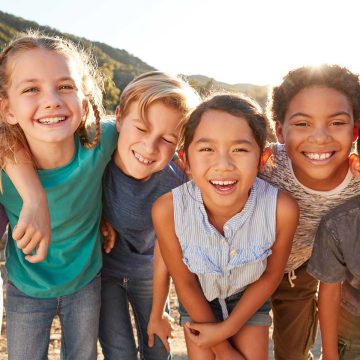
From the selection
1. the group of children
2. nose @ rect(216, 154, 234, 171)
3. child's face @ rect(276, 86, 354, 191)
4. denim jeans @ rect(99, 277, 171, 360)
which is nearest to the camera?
nose @ rect(216, 154, 234, 171)

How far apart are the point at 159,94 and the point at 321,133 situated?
2.51 ft

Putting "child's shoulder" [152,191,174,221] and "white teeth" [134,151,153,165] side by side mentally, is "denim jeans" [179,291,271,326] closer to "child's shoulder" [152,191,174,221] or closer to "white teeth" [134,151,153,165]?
"child's shoulder" [152,191,174,221]

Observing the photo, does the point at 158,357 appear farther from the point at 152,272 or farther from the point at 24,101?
the point at 24,101

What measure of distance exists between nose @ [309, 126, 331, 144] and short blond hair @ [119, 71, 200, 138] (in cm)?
58

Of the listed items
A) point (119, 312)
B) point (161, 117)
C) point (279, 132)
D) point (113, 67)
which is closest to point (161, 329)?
point (119, 312)

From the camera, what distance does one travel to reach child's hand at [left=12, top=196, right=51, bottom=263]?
6.59 ft

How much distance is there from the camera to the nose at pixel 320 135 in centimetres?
232

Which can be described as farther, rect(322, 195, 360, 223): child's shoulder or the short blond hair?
the short blond hair

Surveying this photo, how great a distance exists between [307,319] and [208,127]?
1.46 m

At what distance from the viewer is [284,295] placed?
9.71 feet

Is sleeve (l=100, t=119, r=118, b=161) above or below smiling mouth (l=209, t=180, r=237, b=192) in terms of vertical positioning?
above

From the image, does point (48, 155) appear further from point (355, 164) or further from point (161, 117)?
point (355, 164)

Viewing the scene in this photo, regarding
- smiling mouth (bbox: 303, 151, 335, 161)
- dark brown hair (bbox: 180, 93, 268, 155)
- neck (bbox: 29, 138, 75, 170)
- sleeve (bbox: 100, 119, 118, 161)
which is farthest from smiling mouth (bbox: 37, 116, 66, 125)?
smiling mouth (bbox: 303, 151, 335, 161)

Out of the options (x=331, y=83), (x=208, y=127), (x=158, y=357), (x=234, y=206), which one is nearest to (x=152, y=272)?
(x=158, y=357)
